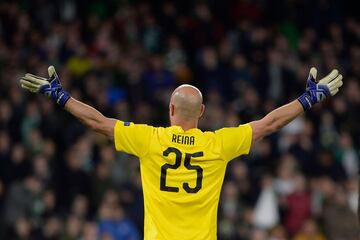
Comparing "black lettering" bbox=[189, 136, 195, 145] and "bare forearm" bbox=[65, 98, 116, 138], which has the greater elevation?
"bare forearm" bbox=[65, 98, 116, 138]

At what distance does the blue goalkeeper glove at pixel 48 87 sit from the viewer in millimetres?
7750

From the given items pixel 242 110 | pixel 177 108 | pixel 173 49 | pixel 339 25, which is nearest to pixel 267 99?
pixel 242 110

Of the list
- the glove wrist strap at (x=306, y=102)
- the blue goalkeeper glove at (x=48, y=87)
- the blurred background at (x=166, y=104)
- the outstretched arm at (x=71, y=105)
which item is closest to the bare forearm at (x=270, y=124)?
the glove wrist strap at (x=306, y=102)

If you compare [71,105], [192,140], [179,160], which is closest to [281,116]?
[192,140]

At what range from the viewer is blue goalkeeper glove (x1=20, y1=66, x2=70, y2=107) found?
775 cm

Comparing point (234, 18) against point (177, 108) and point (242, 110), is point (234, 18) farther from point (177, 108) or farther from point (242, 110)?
point (177, 108)

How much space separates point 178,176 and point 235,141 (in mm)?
497

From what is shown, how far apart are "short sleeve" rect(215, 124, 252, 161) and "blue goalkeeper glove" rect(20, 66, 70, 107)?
117 centimetres

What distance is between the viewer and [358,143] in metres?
18.3

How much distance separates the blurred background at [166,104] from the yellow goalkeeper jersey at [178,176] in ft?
22.7

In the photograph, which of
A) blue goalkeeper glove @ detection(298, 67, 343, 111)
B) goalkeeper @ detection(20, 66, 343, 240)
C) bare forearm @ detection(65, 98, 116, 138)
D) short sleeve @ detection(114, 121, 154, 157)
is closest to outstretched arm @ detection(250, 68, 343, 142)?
blue goalkeeper glove @ detection(298, 67, 343, 111)

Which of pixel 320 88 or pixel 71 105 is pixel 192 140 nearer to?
pixel 71 105

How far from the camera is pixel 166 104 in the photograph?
18.1 meters

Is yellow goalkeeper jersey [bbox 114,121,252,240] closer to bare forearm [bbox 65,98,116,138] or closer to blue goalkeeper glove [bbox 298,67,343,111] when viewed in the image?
bare forearm [bbox 65,98,116,138]
